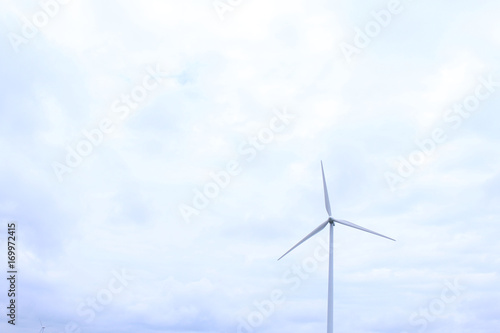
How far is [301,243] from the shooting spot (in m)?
112

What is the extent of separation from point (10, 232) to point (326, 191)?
54452mm

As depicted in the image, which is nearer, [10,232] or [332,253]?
[10,232]

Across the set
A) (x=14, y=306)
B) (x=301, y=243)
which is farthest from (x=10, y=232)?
(x=301, y=243)

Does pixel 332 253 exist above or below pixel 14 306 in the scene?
above

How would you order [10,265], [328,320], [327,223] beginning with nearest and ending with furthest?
[10,265], [328,320], [327,223]

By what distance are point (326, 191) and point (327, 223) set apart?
602 cm

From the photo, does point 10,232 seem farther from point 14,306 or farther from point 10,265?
point 14,306

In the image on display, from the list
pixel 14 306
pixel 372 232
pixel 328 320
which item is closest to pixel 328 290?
pixel 328 320

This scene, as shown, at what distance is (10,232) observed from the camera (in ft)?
297

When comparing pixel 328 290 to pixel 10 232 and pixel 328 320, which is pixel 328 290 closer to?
pixel 328 320

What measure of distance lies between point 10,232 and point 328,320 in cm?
5278

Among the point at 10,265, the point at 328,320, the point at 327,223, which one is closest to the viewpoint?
the point at 10,265

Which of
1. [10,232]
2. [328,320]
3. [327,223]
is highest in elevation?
[327,223]

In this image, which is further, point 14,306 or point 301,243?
point 301,243
